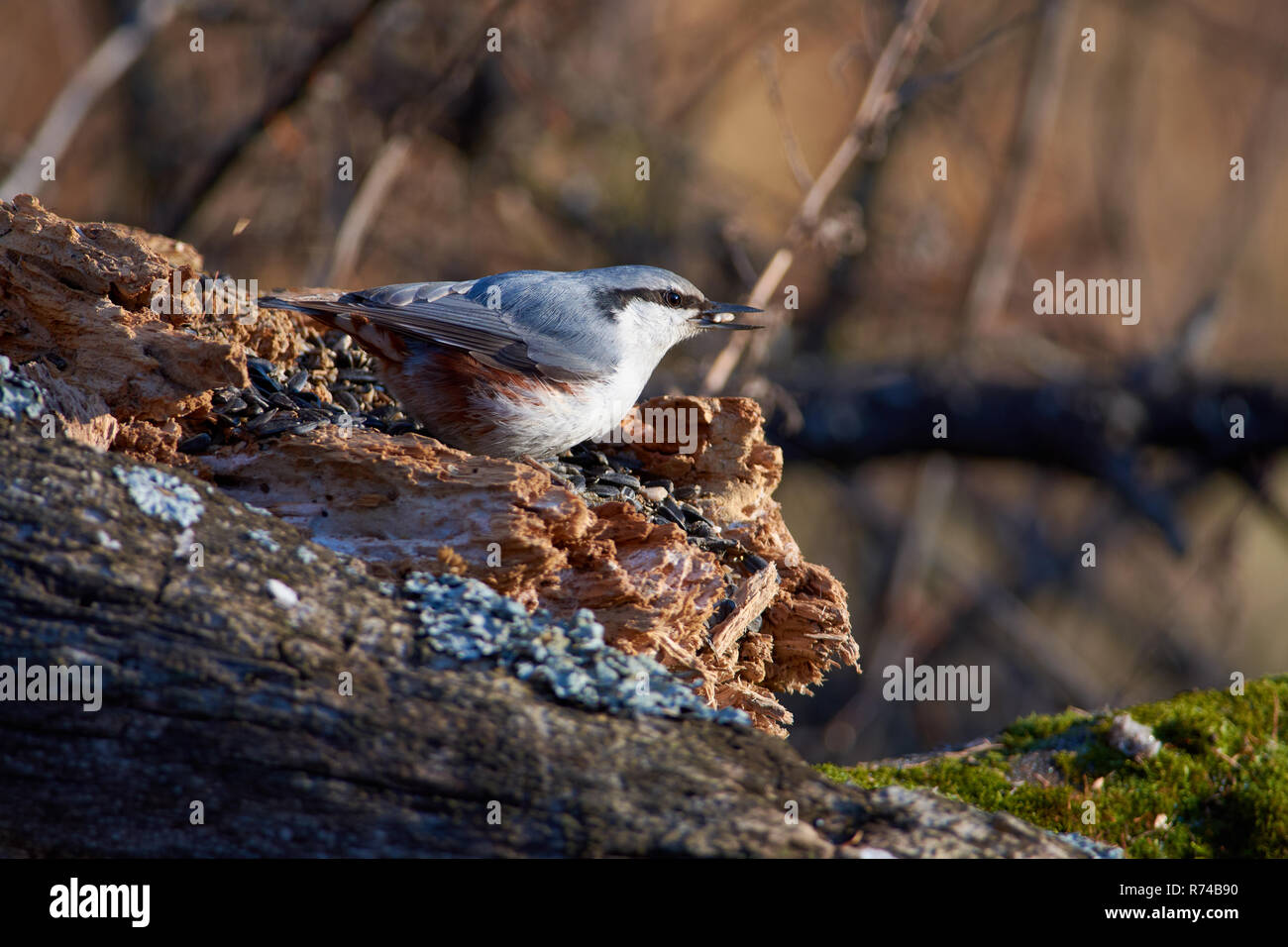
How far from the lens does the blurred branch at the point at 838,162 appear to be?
518 cm

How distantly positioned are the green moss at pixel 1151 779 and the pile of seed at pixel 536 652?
87 cm

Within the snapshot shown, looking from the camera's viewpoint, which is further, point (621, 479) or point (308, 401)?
point (621, 479)

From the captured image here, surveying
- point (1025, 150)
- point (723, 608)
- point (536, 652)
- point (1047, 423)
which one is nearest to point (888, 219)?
point (1025, 150)

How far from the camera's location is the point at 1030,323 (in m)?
8.41

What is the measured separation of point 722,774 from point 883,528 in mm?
5889

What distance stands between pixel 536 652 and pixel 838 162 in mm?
3947

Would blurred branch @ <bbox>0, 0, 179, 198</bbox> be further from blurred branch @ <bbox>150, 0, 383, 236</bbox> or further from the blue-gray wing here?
the blue-gray wing

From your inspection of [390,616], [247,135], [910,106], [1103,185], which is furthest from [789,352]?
[390,616]

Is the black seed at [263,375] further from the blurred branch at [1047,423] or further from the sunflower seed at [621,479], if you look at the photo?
A: the blurred branch at [1047,423]

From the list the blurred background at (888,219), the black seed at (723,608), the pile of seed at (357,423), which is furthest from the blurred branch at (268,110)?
the black seed at (723,608)

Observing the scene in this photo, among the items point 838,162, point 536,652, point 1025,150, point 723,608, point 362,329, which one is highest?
point 1025,150

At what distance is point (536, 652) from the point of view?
7.03ft

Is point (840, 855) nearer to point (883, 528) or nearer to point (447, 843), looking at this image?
point (447, 843)

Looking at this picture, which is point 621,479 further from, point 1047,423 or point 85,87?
point 85,87
